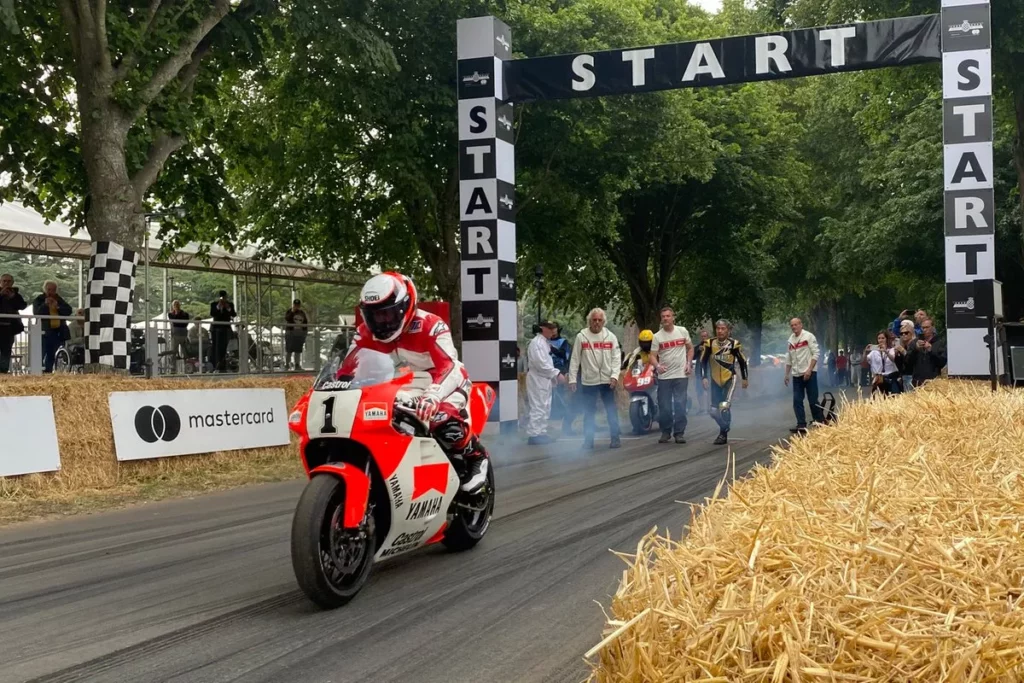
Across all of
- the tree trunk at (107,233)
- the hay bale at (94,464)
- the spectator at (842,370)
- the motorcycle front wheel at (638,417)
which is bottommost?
the spectator at (842,370)

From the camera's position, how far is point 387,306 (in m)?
6.18

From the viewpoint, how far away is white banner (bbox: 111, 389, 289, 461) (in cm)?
1137

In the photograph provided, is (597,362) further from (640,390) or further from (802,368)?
(802,368)

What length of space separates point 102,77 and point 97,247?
2401 millimetres

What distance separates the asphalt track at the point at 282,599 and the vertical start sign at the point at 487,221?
21.7 ft

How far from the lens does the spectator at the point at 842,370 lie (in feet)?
171

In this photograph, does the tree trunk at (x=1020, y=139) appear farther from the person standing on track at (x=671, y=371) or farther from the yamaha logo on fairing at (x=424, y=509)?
the yamaha logo on fairing at (x=424, y=509)

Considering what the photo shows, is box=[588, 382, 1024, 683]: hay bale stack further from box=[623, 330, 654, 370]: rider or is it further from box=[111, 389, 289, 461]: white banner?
box=[623, 330, 654, 370]: rider

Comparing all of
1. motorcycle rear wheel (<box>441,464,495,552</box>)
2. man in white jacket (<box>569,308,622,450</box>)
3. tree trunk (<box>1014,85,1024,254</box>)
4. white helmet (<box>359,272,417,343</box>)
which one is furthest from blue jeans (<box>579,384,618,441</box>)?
tree trunk (<box>1014,85,1024,254</box>)

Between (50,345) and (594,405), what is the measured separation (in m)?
8.80

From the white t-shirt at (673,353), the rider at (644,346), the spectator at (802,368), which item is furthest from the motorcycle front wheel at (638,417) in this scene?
the spectator at (802,368)

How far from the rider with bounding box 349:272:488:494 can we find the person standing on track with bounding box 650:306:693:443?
9063 millimetres

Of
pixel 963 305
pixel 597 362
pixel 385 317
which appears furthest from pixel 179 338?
pixel 385 317

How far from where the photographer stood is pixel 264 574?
639 cm
